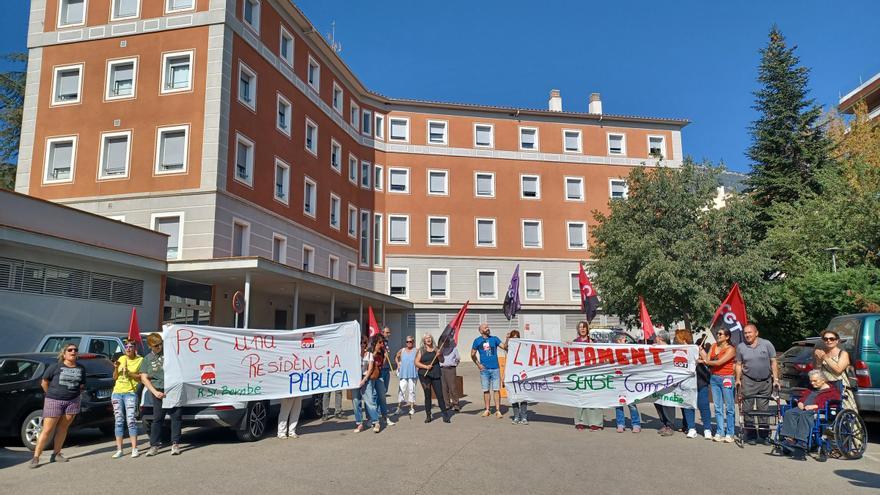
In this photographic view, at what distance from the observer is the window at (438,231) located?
4109cm

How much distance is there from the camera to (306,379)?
36.1 ft

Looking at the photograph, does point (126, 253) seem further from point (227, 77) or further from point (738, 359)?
point (738, 359)

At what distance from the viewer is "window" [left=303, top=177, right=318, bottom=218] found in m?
31.3

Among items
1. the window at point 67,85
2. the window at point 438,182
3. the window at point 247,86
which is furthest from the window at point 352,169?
the window at point 67,85

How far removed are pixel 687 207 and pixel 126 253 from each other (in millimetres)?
21036

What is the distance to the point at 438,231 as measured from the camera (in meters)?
41.3

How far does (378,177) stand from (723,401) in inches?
1289

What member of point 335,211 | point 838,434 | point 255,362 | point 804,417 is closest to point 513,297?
point 255,362

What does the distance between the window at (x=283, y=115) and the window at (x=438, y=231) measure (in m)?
13.9

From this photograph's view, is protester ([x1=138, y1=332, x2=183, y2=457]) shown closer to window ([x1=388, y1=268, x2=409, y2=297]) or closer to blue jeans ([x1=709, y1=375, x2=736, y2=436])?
blue jeans ([x1=709, y1=375, x2=736, y2=436])

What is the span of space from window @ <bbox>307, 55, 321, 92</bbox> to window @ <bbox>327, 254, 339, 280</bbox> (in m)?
9.24

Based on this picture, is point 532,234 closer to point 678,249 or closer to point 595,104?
point 595,104

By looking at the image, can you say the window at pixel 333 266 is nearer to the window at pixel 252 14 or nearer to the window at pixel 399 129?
the window at pixel 399 129

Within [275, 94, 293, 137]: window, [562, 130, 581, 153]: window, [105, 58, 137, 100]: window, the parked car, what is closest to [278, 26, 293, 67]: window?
[275, 94, 293, 137]: window
